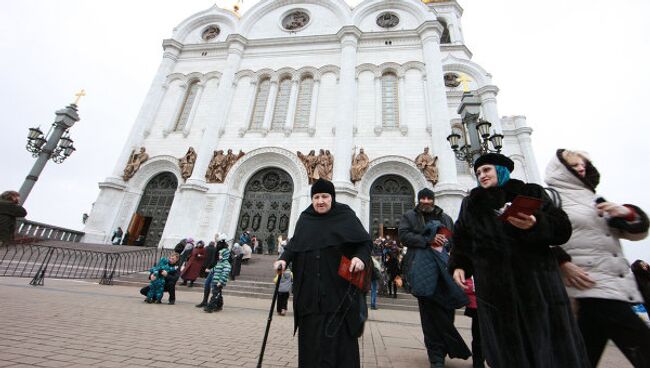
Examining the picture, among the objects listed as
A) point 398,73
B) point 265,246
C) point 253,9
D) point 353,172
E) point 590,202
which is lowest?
point 590,202

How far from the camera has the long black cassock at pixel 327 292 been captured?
188cm

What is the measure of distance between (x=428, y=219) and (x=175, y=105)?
57.6 feet

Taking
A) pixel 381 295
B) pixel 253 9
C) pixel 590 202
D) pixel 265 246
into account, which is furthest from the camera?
pixel 253 9

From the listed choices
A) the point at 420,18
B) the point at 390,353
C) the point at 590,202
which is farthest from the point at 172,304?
the point at 420,18

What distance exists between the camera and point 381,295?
7.82 m

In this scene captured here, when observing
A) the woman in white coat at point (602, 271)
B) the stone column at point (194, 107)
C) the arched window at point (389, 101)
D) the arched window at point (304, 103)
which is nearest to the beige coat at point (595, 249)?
the woman in white coat at point (602, 271)

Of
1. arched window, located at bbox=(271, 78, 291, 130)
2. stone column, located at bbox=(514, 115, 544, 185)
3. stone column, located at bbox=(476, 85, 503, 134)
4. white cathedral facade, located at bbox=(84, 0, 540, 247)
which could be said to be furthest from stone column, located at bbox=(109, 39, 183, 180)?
stone column, located at bbox=(514, 115, 544, 185)

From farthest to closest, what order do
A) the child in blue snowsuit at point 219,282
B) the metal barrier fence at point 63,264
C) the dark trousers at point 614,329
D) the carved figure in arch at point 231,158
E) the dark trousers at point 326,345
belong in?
1. the carved figure in arch at point 231,158
2. the metal barrier fence at point 63,264
3. the child in blue snowsuit at point 219,282
4. the dark trousers at point 326,345
5. the dark trousers at point 614,329

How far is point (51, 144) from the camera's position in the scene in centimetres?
929

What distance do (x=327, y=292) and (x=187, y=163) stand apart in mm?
13912

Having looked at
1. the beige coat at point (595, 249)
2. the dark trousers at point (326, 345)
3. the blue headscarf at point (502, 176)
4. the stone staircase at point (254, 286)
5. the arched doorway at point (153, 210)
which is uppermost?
the arched doorway at point (153, 210)

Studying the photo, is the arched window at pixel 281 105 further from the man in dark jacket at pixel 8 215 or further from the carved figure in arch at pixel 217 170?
the man in dark jacket at pixel 8 215

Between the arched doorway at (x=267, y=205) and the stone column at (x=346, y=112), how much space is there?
2906mm

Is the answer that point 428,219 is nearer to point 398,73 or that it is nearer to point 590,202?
point 590,202
